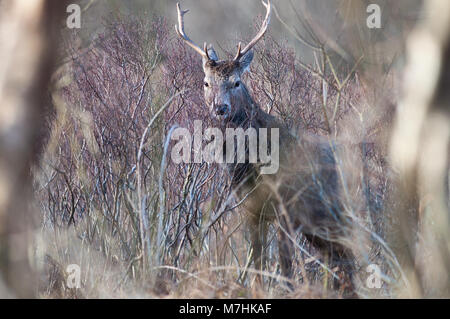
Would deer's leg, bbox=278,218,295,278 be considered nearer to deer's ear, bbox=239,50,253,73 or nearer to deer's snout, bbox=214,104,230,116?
deer's snout, bbox=214,104,230,116

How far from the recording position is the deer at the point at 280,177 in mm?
5770

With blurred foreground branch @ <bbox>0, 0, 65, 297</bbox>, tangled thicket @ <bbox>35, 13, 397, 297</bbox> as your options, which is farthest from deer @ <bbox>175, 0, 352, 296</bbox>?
blurred foreground branch @ <bbox>0, 0, 65, 297</bbox>

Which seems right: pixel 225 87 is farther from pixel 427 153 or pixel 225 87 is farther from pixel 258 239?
pixel 427 153

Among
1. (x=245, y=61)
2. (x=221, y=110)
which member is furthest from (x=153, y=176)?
→ (x=245, y=61)

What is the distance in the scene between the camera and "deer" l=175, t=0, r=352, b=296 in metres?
5.77

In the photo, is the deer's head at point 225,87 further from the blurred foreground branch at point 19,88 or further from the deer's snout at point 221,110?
the blurred foreground branch at point 19,88

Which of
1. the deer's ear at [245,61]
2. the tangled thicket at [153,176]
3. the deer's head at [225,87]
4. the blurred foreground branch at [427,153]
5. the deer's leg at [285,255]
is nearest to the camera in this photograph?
the blurred foreground branch at [427,153]

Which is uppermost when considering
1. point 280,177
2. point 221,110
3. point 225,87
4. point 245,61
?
point 245,61

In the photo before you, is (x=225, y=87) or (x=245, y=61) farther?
(x=245, y=61)

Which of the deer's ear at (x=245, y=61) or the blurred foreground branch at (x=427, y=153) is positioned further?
the deer's ear at (x=245, y=61)

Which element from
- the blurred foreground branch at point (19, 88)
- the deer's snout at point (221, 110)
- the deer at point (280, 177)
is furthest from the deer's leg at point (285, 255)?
the blurred foreground branch at point (19, 88)

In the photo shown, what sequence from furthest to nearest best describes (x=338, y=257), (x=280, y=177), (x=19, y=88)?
(x=338, y=257), (x=280, y=177), (x=19, y=88)

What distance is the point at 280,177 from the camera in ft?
18.3
